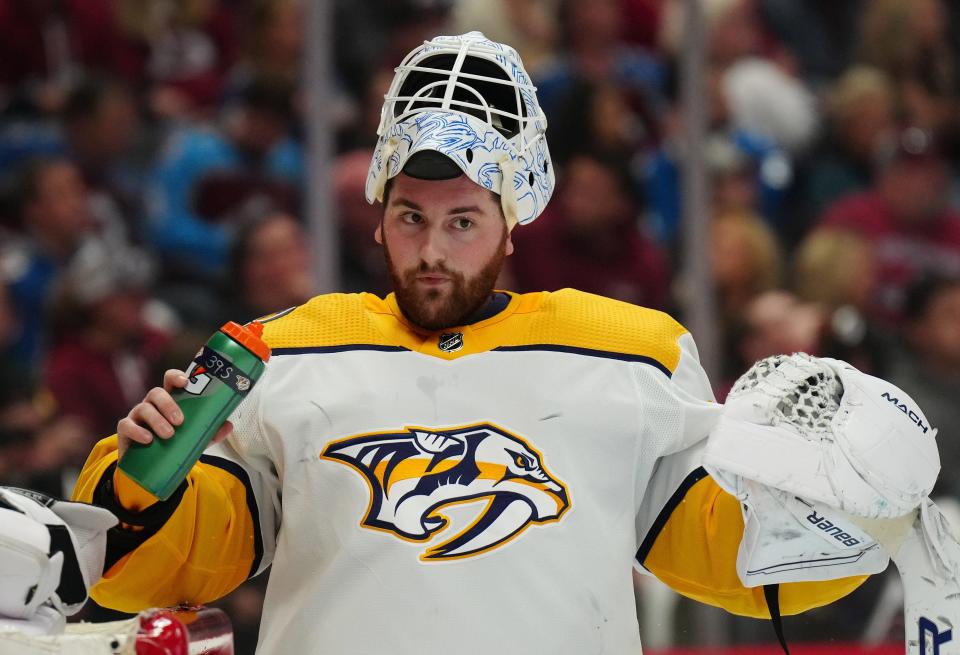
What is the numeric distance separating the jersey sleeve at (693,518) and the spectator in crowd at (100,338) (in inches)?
80.7

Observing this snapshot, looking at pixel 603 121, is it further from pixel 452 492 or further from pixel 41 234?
pixel 452 492

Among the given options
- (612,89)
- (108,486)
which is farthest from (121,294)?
(108,486)

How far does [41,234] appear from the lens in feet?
12.5

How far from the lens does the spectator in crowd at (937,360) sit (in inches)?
156

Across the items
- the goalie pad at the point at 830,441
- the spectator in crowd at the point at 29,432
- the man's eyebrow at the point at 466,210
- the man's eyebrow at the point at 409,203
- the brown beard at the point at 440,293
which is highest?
the man's eyebrow at the point at 409,203

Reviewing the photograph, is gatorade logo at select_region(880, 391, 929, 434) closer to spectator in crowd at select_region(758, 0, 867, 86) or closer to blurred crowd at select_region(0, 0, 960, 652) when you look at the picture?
blurred crowd at select_region(0, 0, 960, 652)

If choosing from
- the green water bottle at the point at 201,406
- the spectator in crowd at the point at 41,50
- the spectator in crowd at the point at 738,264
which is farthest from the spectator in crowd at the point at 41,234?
the green water bottle at the point at 201,406

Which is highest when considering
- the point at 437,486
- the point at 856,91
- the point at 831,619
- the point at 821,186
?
the point at 856,91

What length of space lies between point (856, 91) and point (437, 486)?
290 centimetres

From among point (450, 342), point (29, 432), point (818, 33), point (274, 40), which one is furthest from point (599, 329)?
point (818, 33)

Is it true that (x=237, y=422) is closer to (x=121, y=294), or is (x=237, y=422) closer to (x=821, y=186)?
(x=121, y=294)

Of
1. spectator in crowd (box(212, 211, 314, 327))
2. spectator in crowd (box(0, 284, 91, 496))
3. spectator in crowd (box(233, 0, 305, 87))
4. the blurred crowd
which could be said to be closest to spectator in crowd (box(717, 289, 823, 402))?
the blurred crowd

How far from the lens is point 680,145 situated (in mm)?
4148

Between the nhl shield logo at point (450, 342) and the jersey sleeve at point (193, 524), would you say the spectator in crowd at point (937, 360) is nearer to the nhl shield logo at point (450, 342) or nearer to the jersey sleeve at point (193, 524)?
the nhl shield logo at point (450, 342)
